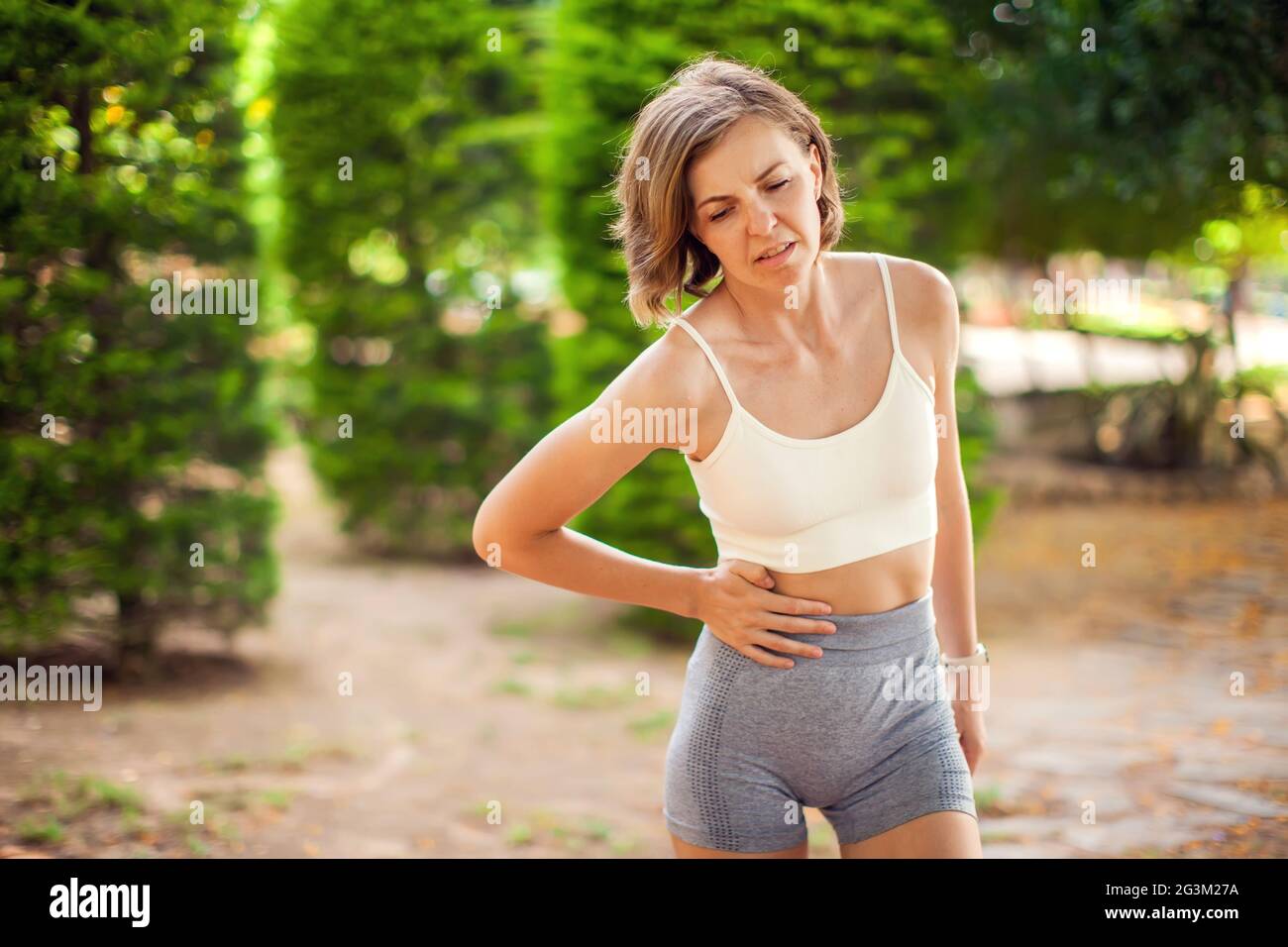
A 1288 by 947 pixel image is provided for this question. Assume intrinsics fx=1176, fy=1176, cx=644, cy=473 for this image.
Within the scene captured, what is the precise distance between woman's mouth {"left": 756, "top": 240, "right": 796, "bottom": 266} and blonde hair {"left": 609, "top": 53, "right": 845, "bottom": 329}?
0.18 metres

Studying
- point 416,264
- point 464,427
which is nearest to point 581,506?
point 464,427

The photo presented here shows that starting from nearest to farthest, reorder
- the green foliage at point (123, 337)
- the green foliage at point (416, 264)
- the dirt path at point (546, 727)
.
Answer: the green foliage at point (123, 337) < the dirt path at point (546, 727) < the green foliage at point (416, 264)

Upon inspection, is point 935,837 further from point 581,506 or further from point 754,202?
point 754,202

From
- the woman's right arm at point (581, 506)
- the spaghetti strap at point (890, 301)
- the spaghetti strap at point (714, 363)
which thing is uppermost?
the spaghetti strap at point (890, 301)

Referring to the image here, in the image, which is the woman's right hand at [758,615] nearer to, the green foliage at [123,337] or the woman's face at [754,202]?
the woman's face at [754,202]

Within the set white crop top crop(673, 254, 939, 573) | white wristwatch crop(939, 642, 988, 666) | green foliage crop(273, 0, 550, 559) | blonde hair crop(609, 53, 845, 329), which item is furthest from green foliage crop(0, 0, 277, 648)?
white wristwatch crop(939, 642, 988, 666)

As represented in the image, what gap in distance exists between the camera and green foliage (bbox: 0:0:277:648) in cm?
368

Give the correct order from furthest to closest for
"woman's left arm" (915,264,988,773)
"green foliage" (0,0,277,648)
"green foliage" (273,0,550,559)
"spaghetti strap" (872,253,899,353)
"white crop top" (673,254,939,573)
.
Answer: "green foliage" (273,0,550,559), "green foliage" (0,0,277,648), "woman's left arm" (915,264,988,773), "spaghetti strap" (872,253,899,353), "white crop top" (673,254,939,573)

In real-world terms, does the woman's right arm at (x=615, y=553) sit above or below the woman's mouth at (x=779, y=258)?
below

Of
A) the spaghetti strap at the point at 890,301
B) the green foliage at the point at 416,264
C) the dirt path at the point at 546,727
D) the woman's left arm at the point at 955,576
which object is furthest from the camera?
the green foliage at the point at 416,264

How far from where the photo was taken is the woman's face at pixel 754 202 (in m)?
2.04

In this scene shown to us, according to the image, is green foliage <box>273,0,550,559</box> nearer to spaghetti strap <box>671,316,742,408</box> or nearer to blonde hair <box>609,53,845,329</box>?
blonde hair <box>609,53,845,329</box>

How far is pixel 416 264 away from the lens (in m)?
8.52

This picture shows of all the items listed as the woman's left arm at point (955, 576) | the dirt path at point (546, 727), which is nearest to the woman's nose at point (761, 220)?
the woman's left arm at point (955, 576)
